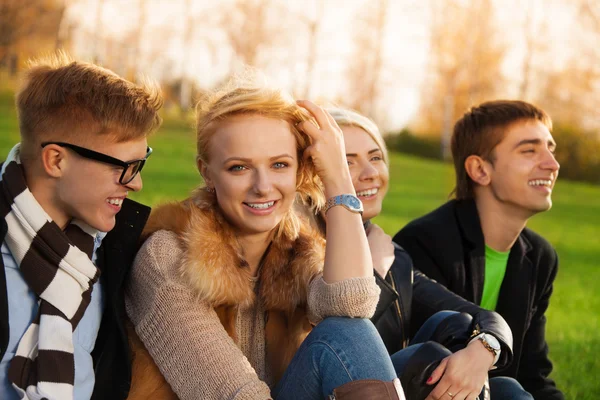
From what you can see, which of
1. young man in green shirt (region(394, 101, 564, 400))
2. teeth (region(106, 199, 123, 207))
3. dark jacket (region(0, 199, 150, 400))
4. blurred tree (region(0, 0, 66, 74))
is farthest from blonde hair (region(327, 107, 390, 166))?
blurred tree (region(0, 0, 66, 74))

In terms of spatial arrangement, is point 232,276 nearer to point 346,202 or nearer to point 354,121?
point 346,202

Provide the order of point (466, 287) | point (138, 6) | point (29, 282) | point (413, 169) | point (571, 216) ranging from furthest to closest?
1. point (138, 6)
2. point (413, 169)
3. point (571, 216)
4. point (466, 287)
5. point (29, 282)

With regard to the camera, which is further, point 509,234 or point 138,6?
point 138,6

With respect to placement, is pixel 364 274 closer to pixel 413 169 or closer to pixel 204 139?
pixel 204 139

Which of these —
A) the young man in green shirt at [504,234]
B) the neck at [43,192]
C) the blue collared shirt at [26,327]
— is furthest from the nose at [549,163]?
the neck at [43,192]

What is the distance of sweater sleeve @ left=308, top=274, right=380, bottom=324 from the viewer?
9.91 feet

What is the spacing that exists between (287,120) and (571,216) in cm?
1902

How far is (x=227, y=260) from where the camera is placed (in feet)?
10.2

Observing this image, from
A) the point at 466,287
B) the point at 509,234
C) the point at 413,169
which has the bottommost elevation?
the point at 413,169

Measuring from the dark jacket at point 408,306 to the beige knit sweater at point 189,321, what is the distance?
65 cm

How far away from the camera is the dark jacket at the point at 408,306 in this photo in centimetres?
370

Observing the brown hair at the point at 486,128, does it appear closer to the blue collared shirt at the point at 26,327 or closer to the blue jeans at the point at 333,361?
the blue jeans at the point at 333,361

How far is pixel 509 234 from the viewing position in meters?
4.73

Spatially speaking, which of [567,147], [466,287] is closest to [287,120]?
[466,287]
